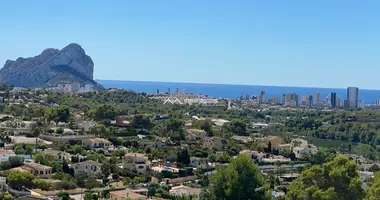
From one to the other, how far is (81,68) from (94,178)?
94.5 meters

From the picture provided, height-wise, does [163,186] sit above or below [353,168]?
below

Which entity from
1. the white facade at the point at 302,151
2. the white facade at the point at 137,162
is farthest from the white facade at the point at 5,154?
the white facade at the point at 302,151

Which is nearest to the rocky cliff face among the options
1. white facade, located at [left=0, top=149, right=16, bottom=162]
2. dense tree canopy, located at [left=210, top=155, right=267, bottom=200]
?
white facade, located at [left=0, top=149, right=16, bottom=162]

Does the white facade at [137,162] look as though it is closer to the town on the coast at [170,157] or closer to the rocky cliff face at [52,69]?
the town on the coast at [170,157]

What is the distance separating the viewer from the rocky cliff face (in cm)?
11081

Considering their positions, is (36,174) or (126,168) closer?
(36,174)

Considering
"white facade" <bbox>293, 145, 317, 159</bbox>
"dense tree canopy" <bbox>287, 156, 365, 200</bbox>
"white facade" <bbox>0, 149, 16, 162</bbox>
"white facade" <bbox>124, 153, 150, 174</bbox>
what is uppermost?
"dense tree canopy" <bbox>287, 156, 365, 200</bbox>

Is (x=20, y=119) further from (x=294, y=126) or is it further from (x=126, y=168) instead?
(x=294, y=126)

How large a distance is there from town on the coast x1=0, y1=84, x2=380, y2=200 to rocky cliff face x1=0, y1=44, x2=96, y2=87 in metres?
51.5

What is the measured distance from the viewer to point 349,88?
115188 mm

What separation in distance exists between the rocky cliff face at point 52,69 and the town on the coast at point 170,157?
51483 mm

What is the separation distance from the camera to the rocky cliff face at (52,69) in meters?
111

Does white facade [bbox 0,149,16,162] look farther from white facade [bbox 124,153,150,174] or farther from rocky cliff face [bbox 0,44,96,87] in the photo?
rocky cliff face [bbox 0,44,96,87]

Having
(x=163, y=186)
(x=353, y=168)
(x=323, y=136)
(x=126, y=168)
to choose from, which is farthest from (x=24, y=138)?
(x=323, y=136)
